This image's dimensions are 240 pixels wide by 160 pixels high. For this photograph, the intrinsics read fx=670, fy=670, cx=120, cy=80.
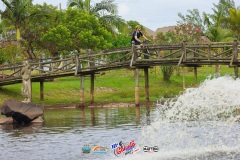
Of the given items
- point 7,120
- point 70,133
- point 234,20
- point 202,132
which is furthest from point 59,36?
point 202,132

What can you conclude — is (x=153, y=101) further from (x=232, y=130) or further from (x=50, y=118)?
(x=232, y=130)

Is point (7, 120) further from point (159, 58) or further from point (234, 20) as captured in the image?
point (234, 20)

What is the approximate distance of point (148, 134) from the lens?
24906mm

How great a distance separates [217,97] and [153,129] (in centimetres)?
497

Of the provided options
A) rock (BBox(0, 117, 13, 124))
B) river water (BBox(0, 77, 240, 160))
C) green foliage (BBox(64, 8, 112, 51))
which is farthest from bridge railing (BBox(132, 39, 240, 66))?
green foliage (BBox(64, 8, 112, 51))

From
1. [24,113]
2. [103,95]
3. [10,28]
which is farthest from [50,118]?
[10,28]

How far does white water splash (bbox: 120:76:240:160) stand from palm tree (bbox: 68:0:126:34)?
3275cm

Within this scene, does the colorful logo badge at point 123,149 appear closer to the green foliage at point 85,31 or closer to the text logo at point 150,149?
the text logo at point 150,149

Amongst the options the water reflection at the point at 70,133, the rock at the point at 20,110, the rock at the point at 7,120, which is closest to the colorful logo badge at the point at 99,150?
the water reflection at the point at 70,133

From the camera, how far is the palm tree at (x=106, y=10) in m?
58.7

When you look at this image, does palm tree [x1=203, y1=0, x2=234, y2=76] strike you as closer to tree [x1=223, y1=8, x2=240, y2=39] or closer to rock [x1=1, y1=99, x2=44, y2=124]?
tree [x1=223, y1=8, x2=240, y2=39]

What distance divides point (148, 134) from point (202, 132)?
7.14ft

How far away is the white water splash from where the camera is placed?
65.4 ft

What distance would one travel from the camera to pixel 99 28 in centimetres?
5706
